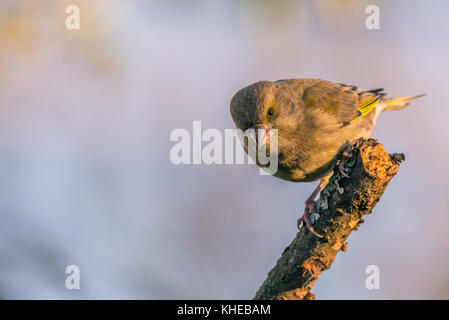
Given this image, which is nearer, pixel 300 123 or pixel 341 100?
→ pixel 300 123

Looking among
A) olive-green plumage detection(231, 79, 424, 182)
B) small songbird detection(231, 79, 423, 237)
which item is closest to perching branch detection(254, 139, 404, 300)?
small songbird detection(231, 79, 423, 237)

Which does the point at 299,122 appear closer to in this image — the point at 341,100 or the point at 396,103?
the point at 341,100

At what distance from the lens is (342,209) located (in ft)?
11.6

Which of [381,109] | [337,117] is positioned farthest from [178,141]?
[381,109]

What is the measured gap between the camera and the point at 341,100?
5.38 m

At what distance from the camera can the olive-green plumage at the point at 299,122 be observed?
4715 millimetres

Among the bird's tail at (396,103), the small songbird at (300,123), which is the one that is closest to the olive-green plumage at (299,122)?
the small songbird at (300,123)

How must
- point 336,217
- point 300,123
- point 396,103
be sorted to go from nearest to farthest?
point 336,217
point 300,123
point 396,103

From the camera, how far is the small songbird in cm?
471

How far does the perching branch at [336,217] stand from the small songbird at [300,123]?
936 millimetres

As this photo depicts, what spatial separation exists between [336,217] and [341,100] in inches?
86.0

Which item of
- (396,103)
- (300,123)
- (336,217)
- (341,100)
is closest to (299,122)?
(300,123)
